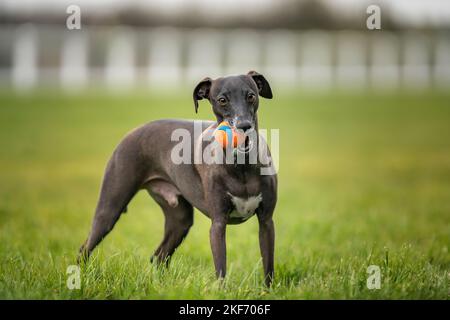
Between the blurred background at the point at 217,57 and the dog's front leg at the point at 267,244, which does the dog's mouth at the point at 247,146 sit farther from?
the blurred background at the point at 217,57

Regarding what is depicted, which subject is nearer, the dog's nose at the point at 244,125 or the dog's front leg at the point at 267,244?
the dog's nose at the point at 244,125

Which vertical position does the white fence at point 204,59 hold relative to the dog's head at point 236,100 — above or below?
above

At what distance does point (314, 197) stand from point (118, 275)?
709 cm

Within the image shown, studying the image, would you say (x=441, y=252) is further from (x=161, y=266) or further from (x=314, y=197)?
(x=314, y=197)

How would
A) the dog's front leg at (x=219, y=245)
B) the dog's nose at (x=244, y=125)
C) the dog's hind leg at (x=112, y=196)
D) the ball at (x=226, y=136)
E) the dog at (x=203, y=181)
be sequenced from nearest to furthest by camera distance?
the dog's nose at (x=244, y=125), the ball at (x=226, y=136), the dog at (x=203, y=181), the dog's front leg at (x=219, y=245), the dog's hind leg at (x=112, y=196)

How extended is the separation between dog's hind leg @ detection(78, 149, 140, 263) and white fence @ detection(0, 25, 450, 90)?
28.9 metres

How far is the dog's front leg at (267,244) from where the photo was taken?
5.15 metres

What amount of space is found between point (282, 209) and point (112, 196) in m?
5.34

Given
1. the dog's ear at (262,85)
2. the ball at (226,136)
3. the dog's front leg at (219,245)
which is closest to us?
the ball at (226,136)

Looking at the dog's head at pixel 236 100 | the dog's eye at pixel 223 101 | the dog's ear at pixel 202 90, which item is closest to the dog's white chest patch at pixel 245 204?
the dog's head at pixel 236 100

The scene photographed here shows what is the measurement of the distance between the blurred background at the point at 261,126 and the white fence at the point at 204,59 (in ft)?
0.30

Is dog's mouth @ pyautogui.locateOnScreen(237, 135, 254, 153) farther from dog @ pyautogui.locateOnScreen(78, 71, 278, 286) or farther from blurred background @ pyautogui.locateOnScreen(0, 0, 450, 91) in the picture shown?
blurred background @ pyautogui.locateOnScreen(0, 0, 450, 91)

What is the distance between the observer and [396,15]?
1670 inches
